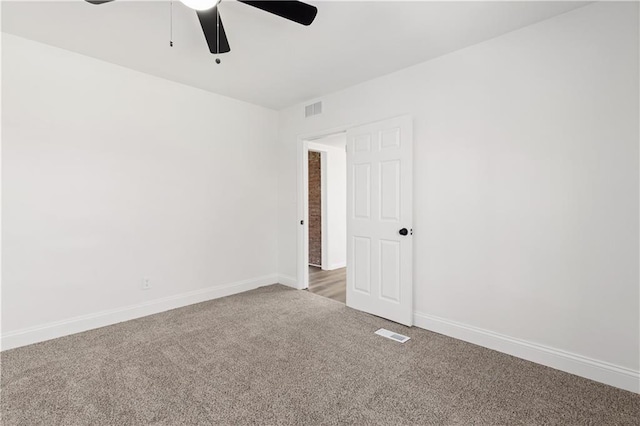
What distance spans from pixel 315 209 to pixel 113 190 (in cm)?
360

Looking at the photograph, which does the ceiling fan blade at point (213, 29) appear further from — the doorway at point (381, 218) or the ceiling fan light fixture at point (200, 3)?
the doorway at point (381, 218)

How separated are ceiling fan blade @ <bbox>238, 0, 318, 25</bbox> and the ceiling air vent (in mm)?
2188

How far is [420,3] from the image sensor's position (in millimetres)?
2182

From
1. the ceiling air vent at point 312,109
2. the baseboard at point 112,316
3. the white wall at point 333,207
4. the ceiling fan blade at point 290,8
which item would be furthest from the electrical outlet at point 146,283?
the white wall at point 333,207

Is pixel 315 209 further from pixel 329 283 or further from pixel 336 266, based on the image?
pixel 329 283

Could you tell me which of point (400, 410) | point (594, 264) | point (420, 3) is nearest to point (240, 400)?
point (400, 410)

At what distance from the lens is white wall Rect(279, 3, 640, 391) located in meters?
2.12

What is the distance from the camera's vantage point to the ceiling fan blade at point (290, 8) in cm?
173

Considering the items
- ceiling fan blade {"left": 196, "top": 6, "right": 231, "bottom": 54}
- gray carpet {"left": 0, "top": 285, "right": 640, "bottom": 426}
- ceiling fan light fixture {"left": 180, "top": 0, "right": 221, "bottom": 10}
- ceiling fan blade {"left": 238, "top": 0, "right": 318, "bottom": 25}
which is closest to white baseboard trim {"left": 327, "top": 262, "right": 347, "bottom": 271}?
gray carpet {"left": 0, "top": 285, "right": 640, "bottom": 426}

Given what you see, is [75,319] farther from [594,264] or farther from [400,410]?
[594,264]

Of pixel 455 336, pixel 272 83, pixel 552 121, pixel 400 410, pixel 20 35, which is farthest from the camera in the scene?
pixel 272 83

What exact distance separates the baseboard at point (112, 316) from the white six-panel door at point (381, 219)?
1.65 meters

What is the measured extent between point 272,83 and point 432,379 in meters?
3.29

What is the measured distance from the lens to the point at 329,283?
15.8 ft
